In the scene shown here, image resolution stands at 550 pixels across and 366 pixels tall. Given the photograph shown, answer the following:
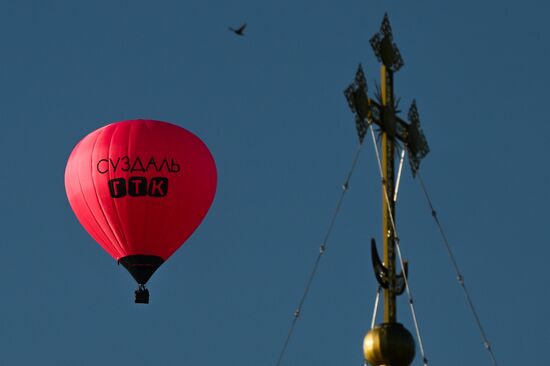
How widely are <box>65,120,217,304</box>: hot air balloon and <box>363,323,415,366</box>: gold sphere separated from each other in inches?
1786

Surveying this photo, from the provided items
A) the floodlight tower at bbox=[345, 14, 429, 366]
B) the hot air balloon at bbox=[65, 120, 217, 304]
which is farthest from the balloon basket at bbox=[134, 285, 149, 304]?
the floodlight tower at bbox=[345, 14, 429, 366]

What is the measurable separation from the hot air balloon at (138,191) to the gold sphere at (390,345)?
45376 millimetres

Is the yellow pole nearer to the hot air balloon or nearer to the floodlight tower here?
the floodlight tower

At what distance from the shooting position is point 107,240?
105 metres

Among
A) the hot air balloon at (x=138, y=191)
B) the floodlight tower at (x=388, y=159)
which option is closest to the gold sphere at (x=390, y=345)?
the floodlight tower at (x=388, y=159)

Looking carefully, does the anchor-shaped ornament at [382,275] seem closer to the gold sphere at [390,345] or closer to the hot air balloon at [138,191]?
the gold sphere at [390,345]

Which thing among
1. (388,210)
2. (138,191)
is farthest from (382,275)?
(138,191)

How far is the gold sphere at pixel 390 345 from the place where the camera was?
5997 cm

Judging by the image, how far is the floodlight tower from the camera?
60094mm

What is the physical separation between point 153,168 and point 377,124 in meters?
43.4

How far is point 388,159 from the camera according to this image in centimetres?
6275

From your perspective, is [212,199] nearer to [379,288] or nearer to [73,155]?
[73,155]

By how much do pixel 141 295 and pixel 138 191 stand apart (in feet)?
16.9

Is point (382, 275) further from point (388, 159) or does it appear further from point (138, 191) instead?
point (138, 191)
